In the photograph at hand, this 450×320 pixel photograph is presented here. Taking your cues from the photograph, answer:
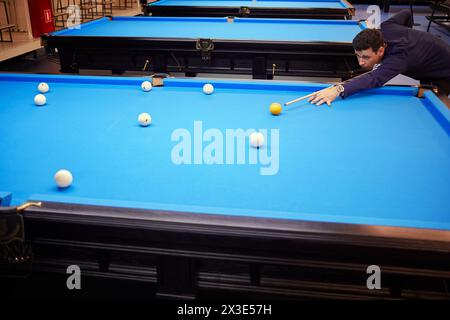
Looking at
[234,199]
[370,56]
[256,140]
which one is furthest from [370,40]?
[234,199]

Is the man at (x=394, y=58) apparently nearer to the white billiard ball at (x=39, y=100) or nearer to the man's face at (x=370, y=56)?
the man's face at (x=370, y=56)

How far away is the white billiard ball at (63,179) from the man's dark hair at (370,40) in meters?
1.73

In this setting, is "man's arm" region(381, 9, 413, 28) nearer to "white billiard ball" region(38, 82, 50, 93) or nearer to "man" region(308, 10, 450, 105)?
"man" region(308, 10, 450, 105)

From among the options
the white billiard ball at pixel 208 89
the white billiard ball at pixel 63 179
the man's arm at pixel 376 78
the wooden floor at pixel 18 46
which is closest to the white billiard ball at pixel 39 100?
the white billiard ball at pixel 208 89

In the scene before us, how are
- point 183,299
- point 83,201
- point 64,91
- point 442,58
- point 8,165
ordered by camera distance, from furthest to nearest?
point 442,58 < point 64,91 < point 8,165 < point 183,299 < point 83,201

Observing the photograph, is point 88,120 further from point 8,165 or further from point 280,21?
point 280,21

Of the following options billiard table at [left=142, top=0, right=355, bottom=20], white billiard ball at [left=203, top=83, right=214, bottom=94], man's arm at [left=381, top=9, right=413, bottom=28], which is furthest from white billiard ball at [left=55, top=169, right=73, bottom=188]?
billiard table at [left=142, top=0, right=355, bottom=20]

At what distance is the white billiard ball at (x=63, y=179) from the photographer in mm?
1273

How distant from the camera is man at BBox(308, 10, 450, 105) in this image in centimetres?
219

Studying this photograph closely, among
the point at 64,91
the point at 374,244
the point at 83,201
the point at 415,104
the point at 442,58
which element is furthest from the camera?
the point at 442,58

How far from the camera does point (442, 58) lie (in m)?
2.62

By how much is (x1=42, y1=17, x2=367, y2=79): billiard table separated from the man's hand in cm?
100

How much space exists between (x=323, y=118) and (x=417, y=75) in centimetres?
112
